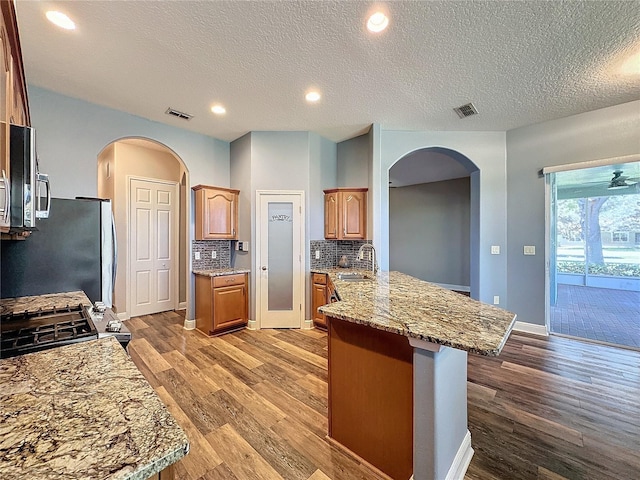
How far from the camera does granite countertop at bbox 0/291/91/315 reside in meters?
1.75

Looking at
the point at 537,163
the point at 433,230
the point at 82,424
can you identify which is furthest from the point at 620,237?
the point at 82,424

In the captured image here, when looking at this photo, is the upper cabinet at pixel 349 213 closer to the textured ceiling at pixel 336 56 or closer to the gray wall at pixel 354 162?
the gray wall at pixel 354 162

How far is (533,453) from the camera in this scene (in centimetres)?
171

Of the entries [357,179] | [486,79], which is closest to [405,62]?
[486,79]

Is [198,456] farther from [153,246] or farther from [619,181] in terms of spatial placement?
[619,181]

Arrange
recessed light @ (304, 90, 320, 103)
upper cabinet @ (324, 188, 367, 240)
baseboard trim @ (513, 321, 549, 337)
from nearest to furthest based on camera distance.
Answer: recessed light @ (304, 90, 320, 103) < baseboard trim @ (513, 321, 549, 337) < upper cabinet @ (324, 188, 367, 240)

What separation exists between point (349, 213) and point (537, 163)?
2.72 meters

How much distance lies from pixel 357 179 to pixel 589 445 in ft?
12.0

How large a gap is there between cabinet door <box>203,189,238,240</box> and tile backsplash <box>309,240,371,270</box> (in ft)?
4.22

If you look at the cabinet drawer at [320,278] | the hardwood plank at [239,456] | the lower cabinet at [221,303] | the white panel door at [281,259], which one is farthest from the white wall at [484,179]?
the hardwood plank at [239,456]

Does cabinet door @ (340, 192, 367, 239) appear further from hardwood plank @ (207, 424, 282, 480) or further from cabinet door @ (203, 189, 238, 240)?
hardwood plank @ (207, 424, 282, 480)

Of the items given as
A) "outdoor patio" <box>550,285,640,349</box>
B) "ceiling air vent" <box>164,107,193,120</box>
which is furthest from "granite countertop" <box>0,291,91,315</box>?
"outdoor patio" <box>550,285,640,349</box>

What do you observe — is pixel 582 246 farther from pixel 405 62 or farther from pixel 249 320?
pixel 249 320

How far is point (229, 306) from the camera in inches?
150
